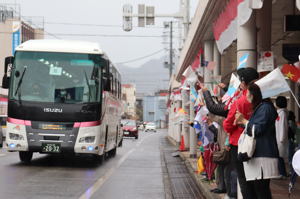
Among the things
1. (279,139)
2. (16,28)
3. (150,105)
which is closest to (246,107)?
(279,139)

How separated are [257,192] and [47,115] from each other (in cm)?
975

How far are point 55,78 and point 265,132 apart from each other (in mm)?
10028

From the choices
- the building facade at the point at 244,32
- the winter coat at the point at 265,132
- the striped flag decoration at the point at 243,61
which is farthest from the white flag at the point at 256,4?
the winter coat at the point at 265,132

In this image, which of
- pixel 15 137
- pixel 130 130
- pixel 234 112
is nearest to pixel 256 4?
pixel 234 112

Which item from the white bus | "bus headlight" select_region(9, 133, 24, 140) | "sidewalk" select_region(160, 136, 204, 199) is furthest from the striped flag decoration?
"bus headlight" select_region(9, 133, 24, 140)

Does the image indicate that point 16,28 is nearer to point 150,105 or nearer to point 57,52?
point 57,52

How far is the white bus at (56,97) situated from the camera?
1445 cm

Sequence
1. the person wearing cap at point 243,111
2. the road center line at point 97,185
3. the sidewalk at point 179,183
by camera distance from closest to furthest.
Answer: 1. the person wearing cap at point 243,111
2. the road center line at point 97,185
3. the sidewalk at point 179,183

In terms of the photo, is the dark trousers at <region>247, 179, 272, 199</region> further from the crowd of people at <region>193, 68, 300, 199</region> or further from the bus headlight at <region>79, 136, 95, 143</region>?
the bus headlight at <region>79, 136, 95, 143</region>

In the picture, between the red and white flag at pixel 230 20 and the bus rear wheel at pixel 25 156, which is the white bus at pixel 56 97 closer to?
the bus rear wheel at pixel 25 156

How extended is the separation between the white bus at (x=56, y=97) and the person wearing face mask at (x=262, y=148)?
30.7 feet

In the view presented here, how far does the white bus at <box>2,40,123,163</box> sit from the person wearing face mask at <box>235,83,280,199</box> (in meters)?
9.34

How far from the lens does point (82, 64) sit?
48.9 feet

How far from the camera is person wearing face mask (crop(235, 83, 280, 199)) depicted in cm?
557
